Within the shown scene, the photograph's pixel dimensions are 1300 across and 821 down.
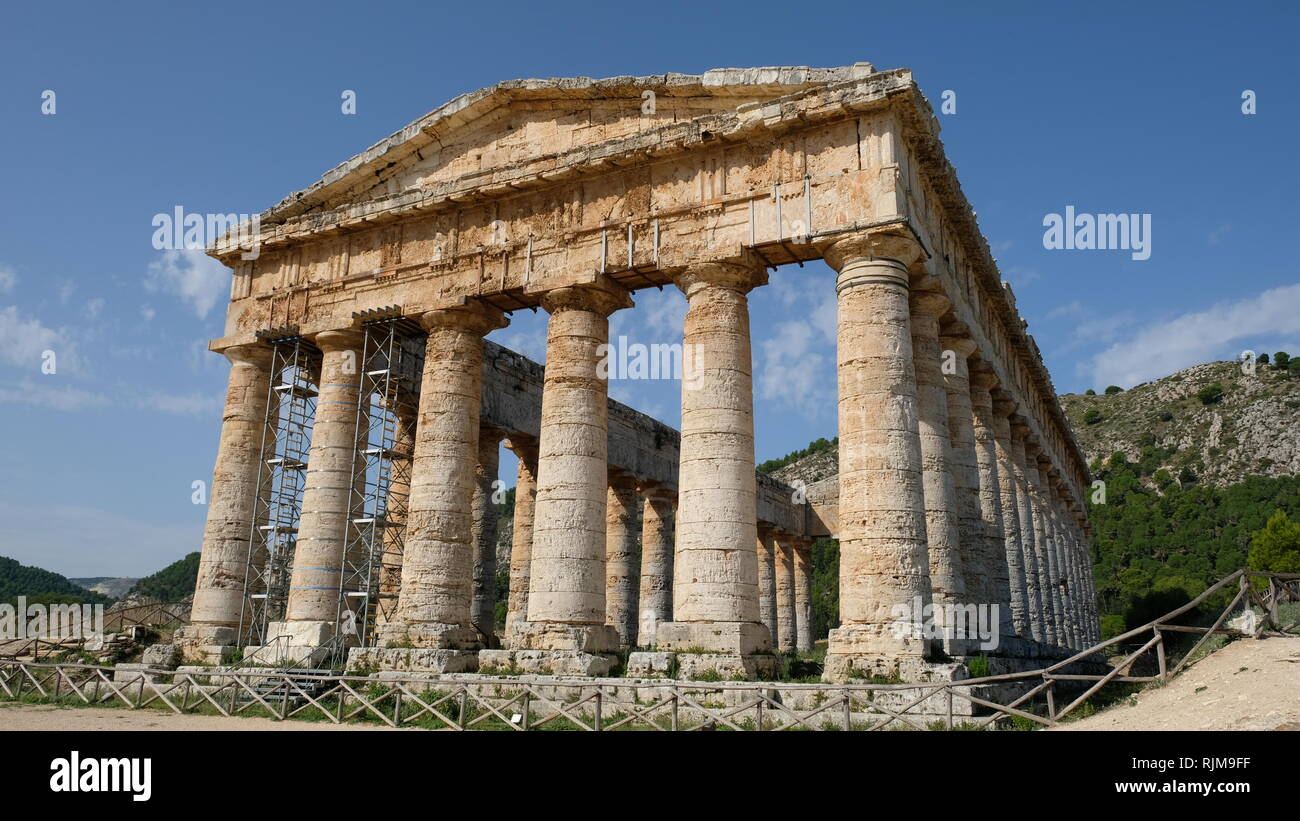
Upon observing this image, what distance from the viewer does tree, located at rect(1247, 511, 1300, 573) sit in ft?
151

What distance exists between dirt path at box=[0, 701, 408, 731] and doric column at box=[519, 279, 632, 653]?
13.6 ft

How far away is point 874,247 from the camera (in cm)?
1617

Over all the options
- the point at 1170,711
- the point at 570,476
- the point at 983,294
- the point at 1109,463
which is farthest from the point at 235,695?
the point at 1109,463

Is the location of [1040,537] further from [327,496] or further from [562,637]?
[327,496]

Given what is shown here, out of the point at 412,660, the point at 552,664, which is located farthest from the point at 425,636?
the point at 552,664

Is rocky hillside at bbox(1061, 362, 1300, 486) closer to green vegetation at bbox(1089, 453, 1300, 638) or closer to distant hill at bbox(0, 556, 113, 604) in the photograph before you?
green vegetation at bbox(1089, 453, 1300, 638)

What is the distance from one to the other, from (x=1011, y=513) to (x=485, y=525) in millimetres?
15398

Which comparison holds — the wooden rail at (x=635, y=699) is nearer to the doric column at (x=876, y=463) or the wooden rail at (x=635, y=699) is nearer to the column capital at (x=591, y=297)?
the doric column at (x=876, y=463)

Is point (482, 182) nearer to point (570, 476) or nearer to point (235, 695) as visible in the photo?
point (570, 476)

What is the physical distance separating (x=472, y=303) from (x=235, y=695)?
30.3ft

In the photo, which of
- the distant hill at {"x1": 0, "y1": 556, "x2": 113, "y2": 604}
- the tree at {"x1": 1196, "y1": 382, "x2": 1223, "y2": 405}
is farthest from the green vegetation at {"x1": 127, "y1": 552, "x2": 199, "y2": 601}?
the tree at {"x1": 1196, "y1": 382, "x2": 1223, "y2": 405}

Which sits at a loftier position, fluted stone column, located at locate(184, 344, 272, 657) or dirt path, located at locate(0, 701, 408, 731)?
fluted stone column, located at locate(184, 344, 272, 657)

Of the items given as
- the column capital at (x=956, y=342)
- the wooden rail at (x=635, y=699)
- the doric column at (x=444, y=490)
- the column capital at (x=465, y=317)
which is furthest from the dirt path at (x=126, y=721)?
the column capital at (x=956, y=342)
